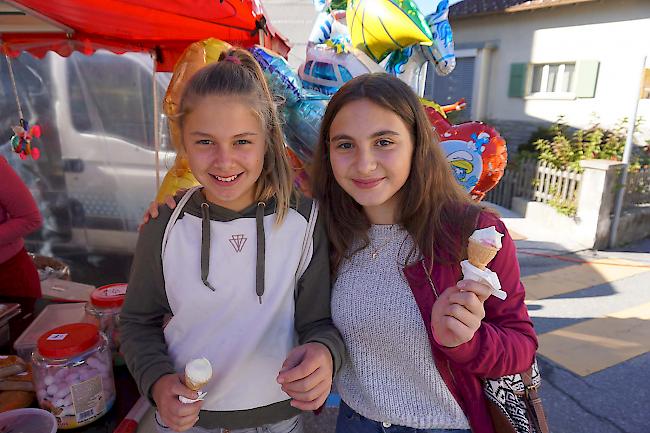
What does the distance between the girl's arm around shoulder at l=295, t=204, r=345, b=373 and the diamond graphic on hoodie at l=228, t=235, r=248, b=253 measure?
0.20m

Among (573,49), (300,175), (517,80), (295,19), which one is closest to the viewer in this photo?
(300,175)

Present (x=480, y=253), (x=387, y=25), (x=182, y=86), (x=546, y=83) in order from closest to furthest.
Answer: (x=480, y=253) < (x=182, y=86) < (x=387, y=25) < (x=546, y=83)

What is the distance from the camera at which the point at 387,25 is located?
2.51m

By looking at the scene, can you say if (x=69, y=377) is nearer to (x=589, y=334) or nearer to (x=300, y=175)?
(x=300, y=175)

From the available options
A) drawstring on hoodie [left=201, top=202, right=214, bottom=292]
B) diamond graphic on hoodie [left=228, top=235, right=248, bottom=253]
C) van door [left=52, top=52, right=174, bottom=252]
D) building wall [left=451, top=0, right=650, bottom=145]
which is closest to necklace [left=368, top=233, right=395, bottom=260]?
diamond graphic on hoodie [left=228, top=235, right=248, bottom=253]

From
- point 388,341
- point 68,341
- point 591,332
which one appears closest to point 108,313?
point 68,341

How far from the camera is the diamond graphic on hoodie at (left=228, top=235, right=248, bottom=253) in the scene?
4.25ft

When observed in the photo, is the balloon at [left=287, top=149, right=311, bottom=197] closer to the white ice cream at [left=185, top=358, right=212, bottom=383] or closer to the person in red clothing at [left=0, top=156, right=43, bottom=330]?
the white ice cream at [left=185, top=358, right=212, bottom=383]

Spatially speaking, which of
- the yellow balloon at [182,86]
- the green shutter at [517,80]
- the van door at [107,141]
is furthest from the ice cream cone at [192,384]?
the green shutter at [517,80]

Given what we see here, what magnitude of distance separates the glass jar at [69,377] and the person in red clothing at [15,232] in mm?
1320

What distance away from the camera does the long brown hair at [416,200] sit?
1.29 metres

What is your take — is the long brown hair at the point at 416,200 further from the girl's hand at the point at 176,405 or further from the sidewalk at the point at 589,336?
the sidewalk at the point at 589,336

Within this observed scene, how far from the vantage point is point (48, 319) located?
185 cm

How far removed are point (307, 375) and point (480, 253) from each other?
0.51 meters
